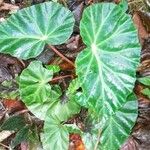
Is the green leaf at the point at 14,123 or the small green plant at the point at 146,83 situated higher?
the small green plant at the point at 146,83

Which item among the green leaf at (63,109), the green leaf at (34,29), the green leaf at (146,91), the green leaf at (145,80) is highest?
the green leaf at (34,29)

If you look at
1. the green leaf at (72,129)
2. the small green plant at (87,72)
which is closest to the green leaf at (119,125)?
the small green plant at (87,72)

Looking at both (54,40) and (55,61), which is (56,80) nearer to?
(55,61)

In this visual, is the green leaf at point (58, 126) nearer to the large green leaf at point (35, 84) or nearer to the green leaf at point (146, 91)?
the large green leaf at point (35, 84)

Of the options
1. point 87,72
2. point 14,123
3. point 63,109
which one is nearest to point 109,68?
point 87,72

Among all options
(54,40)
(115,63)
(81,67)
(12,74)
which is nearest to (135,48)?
(115,63)

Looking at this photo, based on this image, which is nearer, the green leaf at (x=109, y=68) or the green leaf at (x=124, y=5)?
the green leaf at (x=109, y=68)

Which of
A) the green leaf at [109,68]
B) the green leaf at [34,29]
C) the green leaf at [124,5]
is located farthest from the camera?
the green leaf at [124,5]
